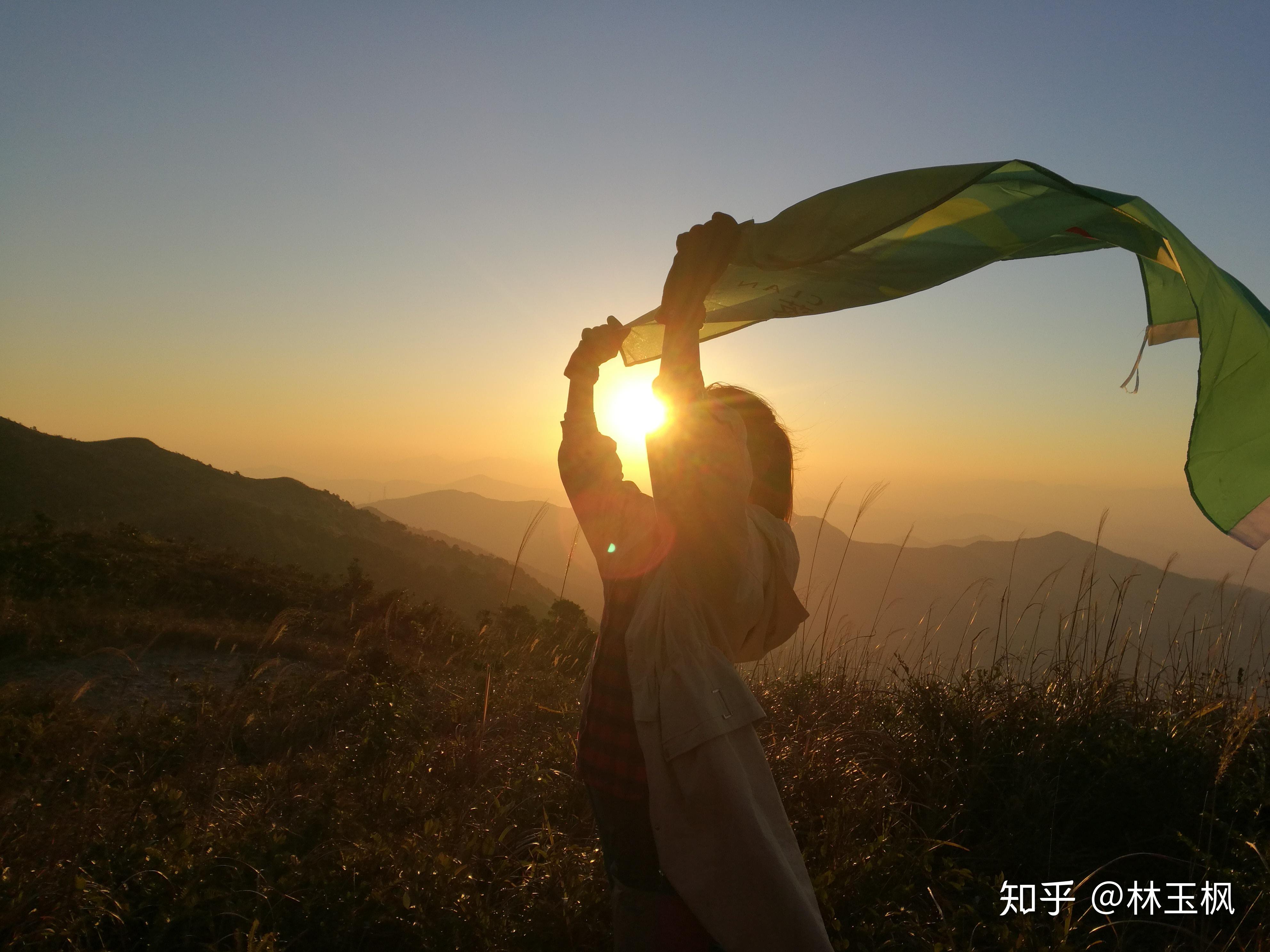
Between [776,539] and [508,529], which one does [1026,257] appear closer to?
[776,539]

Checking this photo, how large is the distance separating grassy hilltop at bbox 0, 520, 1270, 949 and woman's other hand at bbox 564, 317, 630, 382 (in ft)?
5.49

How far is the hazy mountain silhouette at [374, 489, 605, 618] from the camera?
14.4 ft

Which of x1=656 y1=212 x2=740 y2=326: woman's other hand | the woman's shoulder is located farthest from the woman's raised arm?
the woman's shoulder

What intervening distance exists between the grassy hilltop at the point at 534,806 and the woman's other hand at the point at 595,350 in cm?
167

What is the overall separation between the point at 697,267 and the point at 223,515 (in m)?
23.2

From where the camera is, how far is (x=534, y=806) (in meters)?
2.96

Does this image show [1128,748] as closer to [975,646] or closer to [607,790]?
[975,646]

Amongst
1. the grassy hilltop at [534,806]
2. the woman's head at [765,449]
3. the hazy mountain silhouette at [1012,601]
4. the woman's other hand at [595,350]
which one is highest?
the woman's other hand at [595,350]

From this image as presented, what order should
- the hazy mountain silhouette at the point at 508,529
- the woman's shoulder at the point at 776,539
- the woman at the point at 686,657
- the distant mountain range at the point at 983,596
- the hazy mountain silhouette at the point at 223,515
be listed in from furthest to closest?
1. the hazy mountain silhouette at the point at 223,515
2. the hazy mountain silhouette at the point at 508,529
3. the distant mountain range at the point at 983,596
4. the woman's shoulder at the point at 776,539
5. the woman at the point at 686,657

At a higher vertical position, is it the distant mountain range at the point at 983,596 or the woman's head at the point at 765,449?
the woman's head at the point at 765,449

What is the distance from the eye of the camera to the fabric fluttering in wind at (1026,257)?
5.51 ft

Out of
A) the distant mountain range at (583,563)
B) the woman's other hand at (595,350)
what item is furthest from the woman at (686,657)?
the distant mountain range at (583,563)

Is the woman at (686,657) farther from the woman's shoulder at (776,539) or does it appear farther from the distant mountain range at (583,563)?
the distant mountain range at (583,563)

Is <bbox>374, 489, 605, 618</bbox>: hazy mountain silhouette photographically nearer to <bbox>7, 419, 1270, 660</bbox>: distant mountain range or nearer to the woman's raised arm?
<bbox>7, 419, 1270, 660</bbox>: distant mountain range
